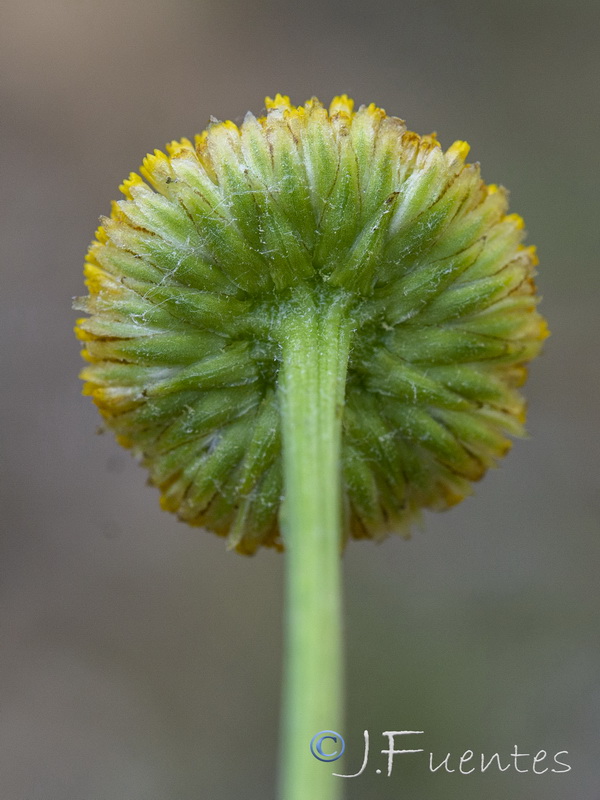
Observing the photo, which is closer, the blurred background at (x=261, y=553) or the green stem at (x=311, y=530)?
the green stem at (x=311, y=530)

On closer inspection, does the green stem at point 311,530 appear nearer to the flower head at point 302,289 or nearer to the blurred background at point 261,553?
the flower head at point 302,289

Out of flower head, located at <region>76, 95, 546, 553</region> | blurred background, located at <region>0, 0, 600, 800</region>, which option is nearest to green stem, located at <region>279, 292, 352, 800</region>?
flower head, located at <region>76, 95, 546, 553</region>

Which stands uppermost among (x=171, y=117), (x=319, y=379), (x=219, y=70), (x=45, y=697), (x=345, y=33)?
(x=345, y=33)

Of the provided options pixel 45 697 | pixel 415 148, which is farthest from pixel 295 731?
pixel 45 697

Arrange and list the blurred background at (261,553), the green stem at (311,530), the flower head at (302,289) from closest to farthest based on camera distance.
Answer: the green stem at (311,530), the flower head at (302,289), the blurred background at (261,553)

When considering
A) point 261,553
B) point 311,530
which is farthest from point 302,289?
point 261,553

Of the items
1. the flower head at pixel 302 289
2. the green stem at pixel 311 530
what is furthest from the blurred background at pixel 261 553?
the green stem at pixel 311 530

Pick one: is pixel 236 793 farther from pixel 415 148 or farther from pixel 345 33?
pixel 345 33
